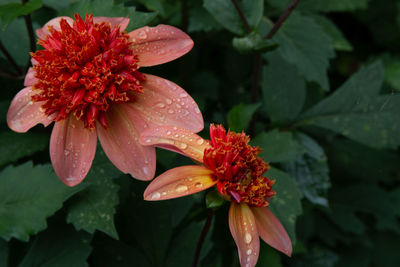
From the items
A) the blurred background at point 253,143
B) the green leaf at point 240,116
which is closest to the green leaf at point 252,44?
the blurred background at point 253,143

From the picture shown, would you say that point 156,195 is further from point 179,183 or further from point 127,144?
point 127,144

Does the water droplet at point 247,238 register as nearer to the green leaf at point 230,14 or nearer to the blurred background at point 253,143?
the blurred background at point 253,143

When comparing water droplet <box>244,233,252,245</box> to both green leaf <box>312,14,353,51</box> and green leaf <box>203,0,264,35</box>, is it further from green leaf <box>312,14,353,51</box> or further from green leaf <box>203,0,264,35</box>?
green leaf <box>312,14,353,51</box>

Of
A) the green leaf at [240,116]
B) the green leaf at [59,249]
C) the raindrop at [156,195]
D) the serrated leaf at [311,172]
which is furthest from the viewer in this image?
the serrated leaf at [311,172]

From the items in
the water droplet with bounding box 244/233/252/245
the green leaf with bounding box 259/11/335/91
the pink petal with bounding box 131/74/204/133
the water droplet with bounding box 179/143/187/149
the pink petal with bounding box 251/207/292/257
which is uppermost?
the water droplet with bounding box 179/143/187/149

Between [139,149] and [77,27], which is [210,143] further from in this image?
[77,27]

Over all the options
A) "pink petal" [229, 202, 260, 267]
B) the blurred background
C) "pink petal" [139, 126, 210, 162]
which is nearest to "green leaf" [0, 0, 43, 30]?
the blurred background

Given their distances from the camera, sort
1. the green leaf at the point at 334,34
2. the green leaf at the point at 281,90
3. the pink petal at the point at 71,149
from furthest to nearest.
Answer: the green leaf at the point at 334,34, the green leaf at the point at 281,90, the pink petal at the point at 71,149

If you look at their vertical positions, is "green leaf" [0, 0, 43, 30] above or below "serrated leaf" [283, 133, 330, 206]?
above
